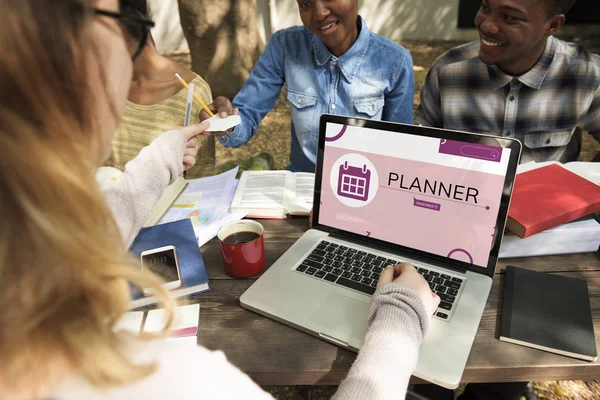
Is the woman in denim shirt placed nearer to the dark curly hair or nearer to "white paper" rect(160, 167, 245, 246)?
"white paper" rect(160, 167, 245, 246)

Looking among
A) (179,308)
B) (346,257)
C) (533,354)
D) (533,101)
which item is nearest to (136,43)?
(179,308)

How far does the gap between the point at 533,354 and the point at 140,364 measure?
0.77m

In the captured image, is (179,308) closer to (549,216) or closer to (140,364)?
(140,364)

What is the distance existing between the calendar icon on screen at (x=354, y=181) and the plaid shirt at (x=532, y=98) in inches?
44.8

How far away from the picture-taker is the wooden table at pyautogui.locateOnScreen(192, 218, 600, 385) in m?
0.83

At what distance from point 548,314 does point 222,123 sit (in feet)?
3.79

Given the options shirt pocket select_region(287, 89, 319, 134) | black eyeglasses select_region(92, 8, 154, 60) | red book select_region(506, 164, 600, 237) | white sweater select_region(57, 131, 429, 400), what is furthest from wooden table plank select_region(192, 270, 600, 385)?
shirt pocket select_region(287, 89, 319, 134)

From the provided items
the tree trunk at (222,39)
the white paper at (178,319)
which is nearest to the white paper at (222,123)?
the white paper at (178,319)

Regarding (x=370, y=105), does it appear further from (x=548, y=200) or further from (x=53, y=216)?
(x=53, y=216)

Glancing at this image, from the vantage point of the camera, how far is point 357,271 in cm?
108

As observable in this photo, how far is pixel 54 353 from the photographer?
1.51ft

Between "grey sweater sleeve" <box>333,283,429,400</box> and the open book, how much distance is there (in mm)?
577

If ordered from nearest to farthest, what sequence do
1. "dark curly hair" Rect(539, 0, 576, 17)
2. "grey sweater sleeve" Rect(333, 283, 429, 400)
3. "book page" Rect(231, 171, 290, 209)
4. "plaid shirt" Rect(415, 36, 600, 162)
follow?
"grey sweater sleeve" Rect(333, 283, 429, 400) < "book page" Rect(231, 171, 290, 209) < "dark curly hair" Rect(539, 0, 576, 17) < "plaid shirt" Rect(415, 36, 600, 162)

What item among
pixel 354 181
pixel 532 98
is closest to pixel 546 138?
pixel 532 98
